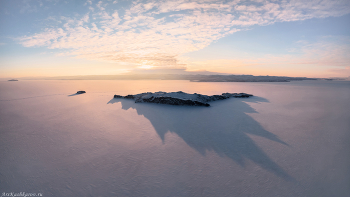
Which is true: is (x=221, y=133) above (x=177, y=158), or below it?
above

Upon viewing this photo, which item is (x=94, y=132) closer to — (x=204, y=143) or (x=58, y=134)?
(x=58, y=134)

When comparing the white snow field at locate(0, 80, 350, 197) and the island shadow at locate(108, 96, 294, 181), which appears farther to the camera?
the island shadow at locate(108, 96, 294, 181)

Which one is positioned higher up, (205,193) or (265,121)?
(265,121)

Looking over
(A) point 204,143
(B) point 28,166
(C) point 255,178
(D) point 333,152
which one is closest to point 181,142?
(A) point 204,143

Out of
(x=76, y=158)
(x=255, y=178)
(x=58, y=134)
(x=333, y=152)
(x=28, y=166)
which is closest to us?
(x=255, y=178)

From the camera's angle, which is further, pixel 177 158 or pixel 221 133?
pixel 221 133

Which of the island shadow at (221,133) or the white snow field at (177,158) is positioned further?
the island shadow at (221,133)

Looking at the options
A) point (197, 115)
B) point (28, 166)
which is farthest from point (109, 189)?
point (197, 115)

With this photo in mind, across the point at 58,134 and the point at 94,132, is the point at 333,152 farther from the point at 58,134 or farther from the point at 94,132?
the point at 58,134

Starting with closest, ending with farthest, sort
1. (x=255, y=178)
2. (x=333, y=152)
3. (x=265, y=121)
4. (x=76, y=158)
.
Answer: (x=255, y=178), (x=76, y=158), (x=333, y=152), (x=265, y=121)

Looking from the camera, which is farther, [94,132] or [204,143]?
[94,132]
